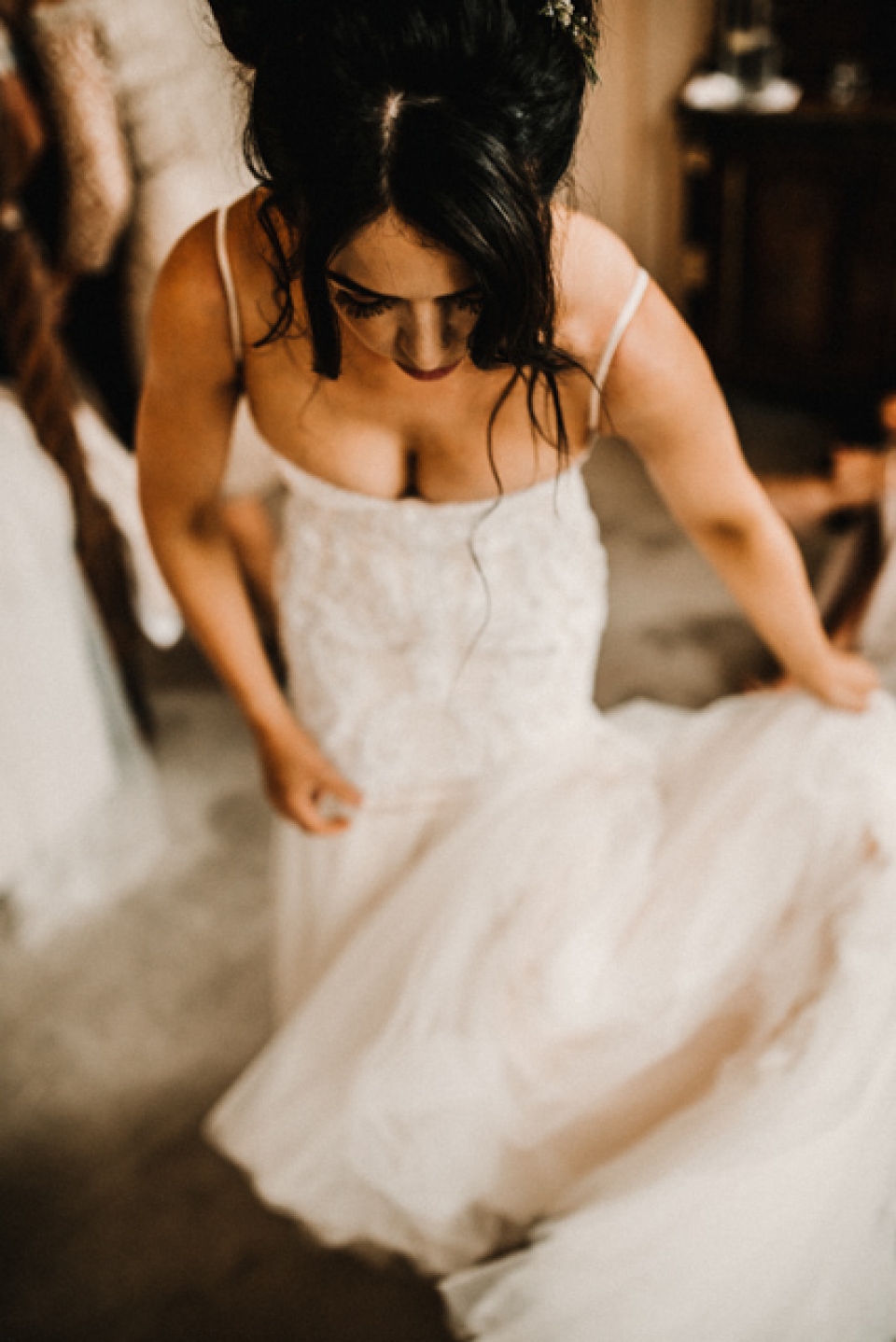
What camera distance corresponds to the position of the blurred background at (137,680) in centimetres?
126

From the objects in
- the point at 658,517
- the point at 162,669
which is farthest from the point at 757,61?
the point at 162,669

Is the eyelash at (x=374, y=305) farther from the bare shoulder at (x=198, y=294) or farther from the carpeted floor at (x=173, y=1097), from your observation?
the carpeted floor at (x=173, y=1097)

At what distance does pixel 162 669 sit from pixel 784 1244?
1850mm

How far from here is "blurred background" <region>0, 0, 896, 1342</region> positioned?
4.12 ft

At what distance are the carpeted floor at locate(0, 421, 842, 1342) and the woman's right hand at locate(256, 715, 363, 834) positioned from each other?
0.61 m

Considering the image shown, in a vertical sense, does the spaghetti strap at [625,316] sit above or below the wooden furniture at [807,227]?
above

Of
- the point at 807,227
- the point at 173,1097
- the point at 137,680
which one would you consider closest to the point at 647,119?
the point at 807,227

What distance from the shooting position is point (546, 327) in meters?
0.64

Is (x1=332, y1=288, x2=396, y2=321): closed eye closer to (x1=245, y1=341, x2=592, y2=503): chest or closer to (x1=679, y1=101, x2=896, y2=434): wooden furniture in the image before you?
(x1=245, y1=341, x2=592, y2=503): chest

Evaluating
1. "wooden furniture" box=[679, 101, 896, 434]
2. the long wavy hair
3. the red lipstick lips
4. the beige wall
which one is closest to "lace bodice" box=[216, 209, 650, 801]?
the red lipstick lips

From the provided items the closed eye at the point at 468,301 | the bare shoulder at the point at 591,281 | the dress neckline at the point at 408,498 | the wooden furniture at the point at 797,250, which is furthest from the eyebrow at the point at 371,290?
the wooden furniture at the point at 797,250

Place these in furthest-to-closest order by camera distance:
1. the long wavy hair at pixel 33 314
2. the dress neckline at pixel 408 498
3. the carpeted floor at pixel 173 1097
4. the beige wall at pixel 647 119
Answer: the beige wall at pixel 647 119, the long wavy hair at pixel 33 314, the carpeted floor at pixel 173 1097, the dress neckline at pixel 408 498

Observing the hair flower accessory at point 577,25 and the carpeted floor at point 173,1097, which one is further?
the carpeted floor at point 173,1097

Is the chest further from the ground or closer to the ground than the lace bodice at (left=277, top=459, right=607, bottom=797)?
further from the ground
